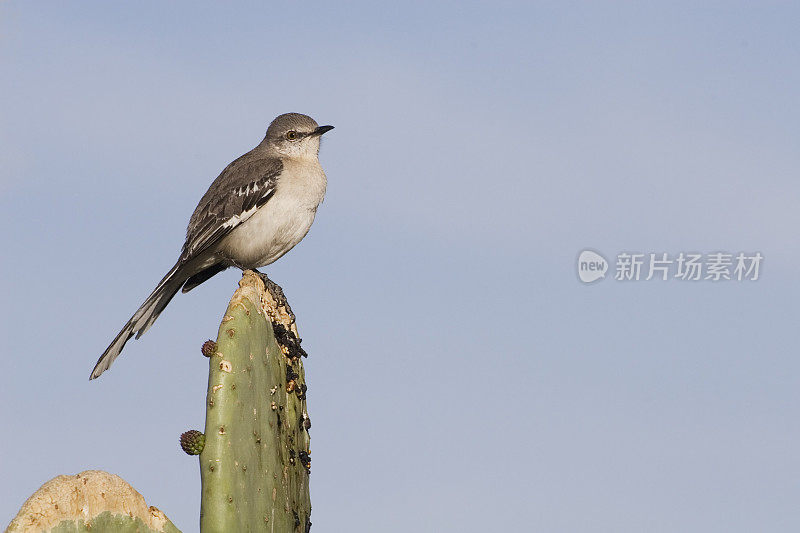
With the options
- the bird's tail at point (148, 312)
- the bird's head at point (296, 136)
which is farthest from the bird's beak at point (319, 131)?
the bird's tail at point (148, 312)

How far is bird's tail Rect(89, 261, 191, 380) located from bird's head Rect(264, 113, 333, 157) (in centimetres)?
186

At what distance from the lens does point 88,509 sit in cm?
530

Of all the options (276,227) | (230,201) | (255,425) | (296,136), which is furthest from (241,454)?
(296,136)

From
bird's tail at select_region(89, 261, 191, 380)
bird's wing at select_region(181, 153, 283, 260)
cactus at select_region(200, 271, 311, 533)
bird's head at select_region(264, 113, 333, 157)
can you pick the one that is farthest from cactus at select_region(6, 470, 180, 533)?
bird's head at select_region(264, 113, 333, 157)

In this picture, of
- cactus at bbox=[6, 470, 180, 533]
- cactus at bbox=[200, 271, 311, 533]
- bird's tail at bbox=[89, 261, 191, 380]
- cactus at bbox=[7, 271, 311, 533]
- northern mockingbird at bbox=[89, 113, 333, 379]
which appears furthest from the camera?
northern mockingbird at bbox=[89, 113, 333, 379]

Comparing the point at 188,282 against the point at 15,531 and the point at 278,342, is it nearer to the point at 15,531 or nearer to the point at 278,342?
the point at 278,342

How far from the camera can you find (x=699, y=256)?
12047mm

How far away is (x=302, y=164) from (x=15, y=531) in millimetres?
6412

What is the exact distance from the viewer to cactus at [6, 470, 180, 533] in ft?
16.6

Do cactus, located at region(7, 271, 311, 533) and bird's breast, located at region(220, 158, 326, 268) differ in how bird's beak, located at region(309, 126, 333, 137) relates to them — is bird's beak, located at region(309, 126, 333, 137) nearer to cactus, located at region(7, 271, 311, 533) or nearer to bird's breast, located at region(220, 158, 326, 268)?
bird's breast, located at region(220, 158, 326, 268)

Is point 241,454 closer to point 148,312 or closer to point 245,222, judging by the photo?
point 148,312

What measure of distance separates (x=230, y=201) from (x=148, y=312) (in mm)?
1369

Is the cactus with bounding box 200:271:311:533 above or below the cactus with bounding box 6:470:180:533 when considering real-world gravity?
above

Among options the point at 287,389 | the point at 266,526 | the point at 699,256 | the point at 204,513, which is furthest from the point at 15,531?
the point at 699,256
